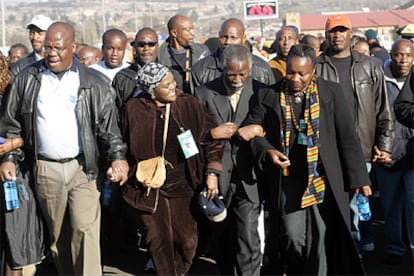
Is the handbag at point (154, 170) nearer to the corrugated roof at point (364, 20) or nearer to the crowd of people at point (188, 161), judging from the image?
the crowd of people at point (188, 161)

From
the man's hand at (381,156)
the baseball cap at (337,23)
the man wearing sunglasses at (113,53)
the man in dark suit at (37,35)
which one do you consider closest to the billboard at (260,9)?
the man in dark suit at (37,35)

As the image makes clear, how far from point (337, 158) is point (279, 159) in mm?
487

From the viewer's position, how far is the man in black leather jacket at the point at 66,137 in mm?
5227

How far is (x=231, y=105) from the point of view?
5.56 meters

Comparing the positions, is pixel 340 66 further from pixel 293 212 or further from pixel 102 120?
pixel 102 120

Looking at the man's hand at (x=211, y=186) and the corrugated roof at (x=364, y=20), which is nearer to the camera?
the man's hand at (x=211, y=186)

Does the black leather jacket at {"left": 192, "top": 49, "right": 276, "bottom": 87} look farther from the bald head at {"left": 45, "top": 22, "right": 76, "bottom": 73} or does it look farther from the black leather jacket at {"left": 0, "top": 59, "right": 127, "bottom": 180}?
the bald head at {"left": 45, "top": 22, "right": 76, "bottom": 73}

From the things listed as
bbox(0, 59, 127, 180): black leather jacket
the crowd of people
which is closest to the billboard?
the crowd of people

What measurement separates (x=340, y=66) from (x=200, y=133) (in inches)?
62.6

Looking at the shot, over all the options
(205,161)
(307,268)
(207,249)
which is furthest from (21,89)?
(307,268)

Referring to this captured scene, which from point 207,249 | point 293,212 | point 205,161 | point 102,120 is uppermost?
point 102,120

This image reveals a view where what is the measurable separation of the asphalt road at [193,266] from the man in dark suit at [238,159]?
0.95 m

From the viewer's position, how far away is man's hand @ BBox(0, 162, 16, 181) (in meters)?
5.20

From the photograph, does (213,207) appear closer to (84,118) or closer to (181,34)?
(84,118)
